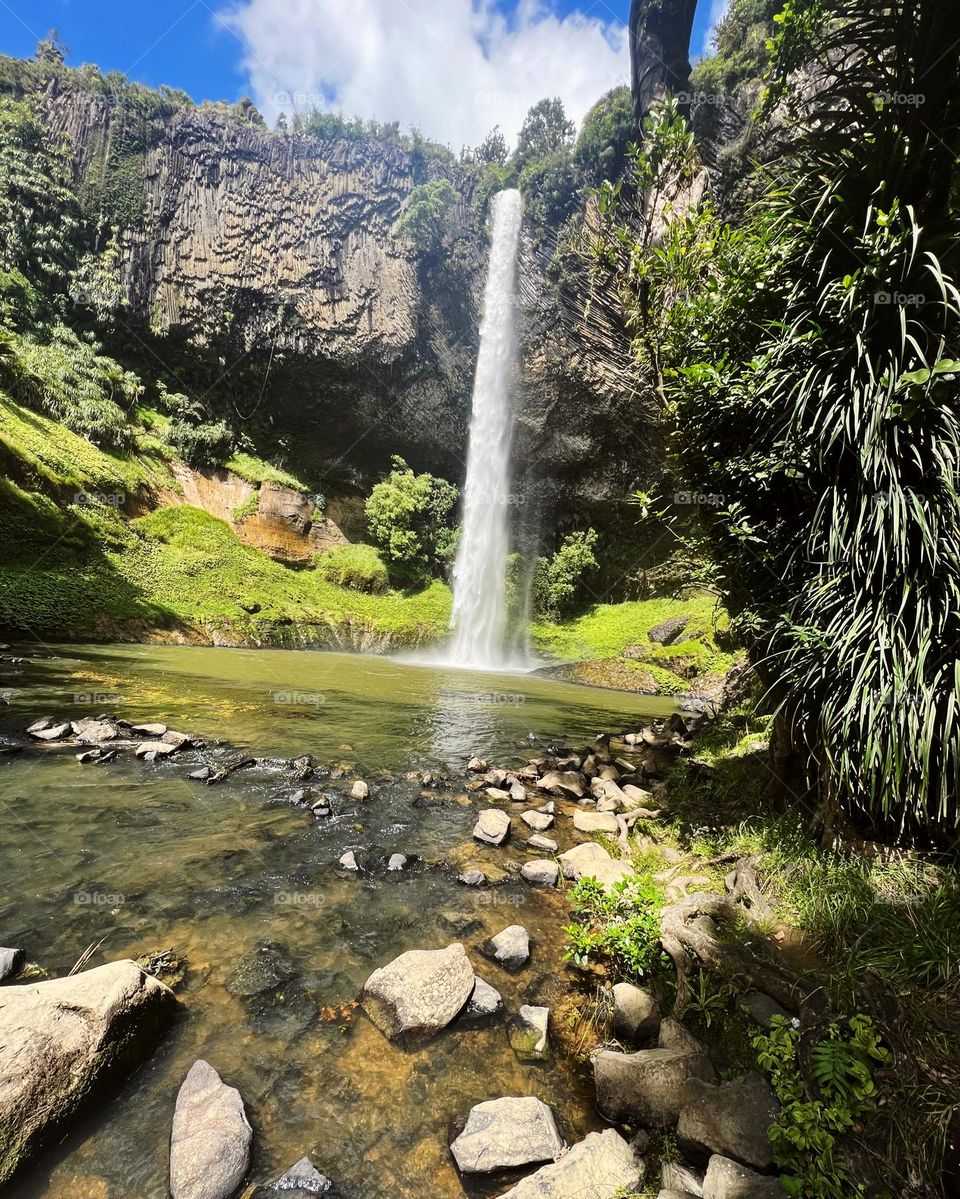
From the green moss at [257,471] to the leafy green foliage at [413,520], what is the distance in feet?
15.8

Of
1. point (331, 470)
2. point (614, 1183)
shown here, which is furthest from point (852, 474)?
point (331, 470)

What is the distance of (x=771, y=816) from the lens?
380cm

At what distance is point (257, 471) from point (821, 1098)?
31.5 meters

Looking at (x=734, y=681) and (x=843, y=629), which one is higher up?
(x=843, y=629)

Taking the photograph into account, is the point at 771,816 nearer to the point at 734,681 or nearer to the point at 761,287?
the point at 761,287

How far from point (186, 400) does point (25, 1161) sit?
3270 centimetres

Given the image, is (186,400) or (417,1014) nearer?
(417,1014)

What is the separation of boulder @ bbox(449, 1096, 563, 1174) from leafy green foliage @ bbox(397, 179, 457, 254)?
128 ft

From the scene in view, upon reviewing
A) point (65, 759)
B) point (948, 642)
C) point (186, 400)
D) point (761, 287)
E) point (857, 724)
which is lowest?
point (65, 759)

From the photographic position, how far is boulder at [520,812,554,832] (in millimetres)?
4914

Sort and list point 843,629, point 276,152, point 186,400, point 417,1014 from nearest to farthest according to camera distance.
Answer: point 417,1014 < point 843,629 < point 186,400 < point 276,152

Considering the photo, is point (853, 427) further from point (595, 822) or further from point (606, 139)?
point (606, 139)

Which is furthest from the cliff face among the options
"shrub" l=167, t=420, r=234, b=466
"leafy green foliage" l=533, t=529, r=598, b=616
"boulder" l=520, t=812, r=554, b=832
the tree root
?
the tree root

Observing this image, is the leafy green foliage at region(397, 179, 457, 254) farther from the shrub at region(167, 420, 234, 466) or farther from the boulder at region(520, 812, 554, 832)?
the boulder at region(520, 812, 554, 832)
